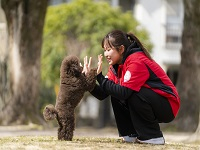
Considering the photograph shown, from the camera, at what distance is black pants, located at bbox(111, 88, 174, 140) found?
7598mm

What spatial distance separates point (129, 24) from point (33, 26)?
11577 mm

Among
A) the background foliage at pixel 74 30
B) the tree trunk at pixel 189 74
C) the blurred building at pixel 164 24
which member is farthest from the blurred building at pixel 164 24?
the tree trunk at pixel 189 74

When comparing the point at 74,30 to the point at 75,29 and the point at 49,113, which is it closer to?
the point at 75,29

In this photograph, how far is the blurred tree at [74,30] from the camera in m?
26.3

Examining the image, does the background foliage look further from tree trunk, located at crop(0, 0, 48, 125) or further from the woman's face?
the woman's face

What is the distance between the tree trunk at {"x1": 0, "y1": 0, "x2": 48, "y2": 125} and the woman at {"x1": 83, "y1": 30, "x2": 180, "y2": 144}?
8239mm

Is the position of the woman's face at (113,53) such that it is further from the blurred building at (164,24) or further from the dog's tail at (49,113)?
the blurred building at (164,24)

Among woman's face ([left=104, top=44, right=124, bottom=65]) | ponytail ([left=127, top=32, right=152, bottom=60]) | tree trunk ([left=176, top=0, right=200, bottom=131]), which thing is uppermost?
ponytail ([left=127, top=32, right=152, bottom=60])

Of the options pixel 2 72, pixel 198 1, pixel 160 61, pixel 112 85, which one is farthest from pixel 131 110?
pixel 160 61

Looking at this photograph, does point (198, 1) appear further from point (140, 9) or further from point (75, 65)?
point (140, 9)

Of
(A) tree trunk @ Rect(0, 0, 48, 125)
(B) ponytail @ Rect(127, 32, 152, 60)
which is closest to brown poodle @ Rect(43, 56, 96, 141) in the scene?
(B) ponytail @ Rect(127, 32, 152, 60)

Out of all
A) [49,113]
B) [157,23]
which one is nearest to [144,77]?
[49,113]

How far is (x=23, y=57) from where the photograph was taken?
16375mm

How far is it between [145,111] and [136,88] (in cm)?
26
